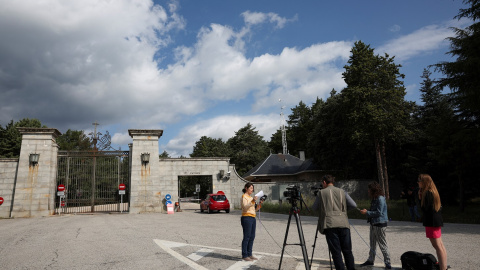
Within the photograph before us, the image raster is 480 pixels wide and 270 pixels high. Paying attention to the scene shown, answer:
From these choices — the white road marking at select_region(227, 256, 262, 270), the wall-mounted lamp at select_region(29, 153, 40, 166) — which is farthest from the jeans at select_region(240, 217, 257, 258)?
the wall-mounted lamp at select_region(29, 153, 40, 166)

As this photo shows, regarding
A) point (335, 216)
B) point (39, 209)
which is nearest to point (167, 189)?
point (39, 209)

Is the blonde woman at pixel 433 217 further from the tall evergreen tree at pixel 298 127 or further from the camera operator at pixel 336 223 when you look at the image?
the tall evergreen tree at pixel 298 127

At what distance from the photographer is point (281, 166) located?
141 feet

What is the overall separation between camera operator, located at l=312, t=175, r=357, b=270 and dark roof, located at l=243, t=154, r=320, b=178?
111ft

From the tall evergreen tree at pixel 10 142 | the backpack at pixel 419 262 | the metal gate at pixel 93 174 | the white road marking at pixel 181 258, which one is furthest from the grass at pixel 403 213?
the tall evergreen tree at pixel 10 142

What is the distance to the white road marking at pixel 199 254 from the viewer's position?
6.36 metres

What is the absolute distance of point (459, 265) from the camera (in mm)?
5625

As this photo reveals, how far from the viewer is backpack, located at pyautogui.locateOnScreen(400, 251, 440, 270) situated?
5.03m

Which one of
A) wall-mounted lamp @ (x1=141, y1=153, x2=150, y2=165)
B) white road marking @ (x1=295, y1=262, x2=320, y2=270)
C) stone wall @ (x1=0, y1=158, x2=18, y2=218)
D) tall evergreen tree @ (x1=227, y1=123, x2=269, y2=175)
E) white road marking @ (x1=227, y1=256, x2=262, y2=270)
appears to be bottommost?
white road marking @ (x1=295, y1=262, x2=320, y2=270)

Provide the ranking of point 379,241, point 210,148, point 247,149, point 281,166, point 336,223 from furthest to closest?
point 210,148 → point 247,149 → point 281,166 → point 379,241 → point 336,223

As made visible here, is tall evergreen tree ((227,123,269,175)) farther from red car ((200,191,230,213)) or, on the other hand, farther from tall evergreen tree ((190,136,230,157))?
red car ((200,191,230,213))

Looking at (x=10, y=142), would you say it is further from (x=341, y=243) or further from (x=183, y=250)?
(x=341, y=243)

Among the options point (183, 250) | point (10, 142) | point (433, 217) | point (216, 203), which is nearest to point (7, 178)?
point (216, 203)

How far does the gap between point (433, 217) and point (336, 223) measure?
1.76 metres
